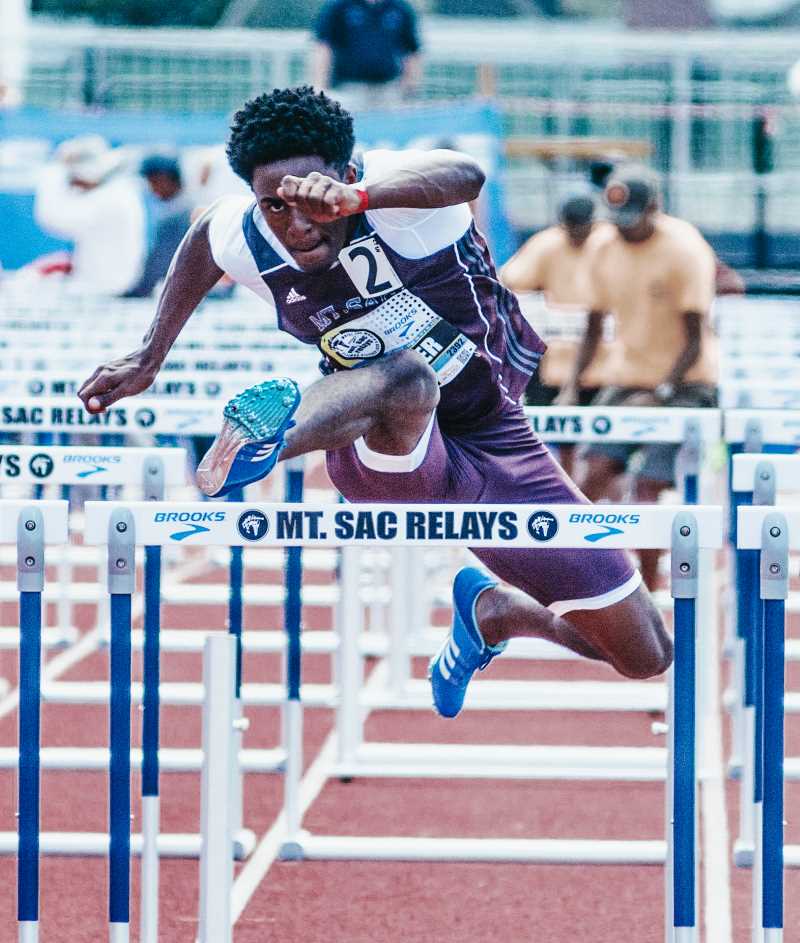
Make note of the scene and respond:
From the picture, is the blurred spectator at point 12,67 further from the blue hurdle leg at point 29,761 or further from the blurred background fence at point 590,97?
the blue hurdle leg at point 29,761

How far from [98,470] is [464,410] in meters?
0.90

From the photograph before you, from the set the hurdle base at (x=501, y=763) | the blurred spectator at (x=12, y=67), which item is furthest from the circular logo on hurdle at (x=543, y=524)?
the blurred spectator at (x=12, y=67)

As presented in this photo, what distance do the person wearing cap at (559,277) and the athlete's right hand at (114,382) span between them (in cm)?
579

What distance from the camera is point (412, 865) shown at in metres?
5.65

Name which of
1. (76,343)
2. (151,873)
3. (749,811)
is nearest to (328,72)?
(76,343)

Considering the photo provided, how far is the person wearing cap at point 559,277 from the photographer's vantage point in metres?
10.2

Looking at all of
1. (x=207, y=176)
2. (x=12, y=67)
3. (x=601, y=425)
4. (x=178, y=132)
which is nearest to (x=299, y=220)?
(x=601, y=425)

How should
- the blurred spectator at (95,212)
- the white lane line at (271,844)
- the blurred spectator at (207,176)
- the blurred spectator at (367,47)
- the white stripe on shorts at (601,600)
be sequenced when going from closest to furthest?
the white stripe on shorts at (601,600) < the white lane line at (271,844) < the blurred spectator at (95,212) < the blurred spectator at (207,176) < the blurred spectator at (367,47)

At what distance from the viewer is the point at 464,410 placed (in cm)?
462

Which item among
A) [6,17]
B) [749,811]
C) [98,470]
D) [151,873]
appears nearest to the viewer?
[151,873]

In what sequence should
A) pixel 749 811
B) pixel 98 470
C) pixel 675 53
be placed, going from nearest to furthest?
pixel 98 470
pixel 749 811
pixel 675 53

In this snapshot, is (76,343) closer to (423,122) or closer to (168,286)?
(168,286)

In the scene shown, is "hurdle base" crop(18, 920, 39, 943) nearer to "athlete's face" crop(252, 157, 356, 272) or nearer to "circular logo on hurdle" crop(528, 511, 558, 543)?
"circular logo on hurdle" crop(528, 511, 558, 543)

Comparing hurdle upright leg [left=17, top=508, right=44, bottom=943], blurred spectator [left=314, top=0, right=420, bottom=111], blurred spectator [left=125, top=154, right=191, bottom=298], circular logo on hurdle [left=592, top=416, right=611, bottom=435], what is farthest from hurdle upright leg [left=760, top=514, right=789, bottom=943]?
blurred spectator [left=314, top=0, right=420, bottom=111]
